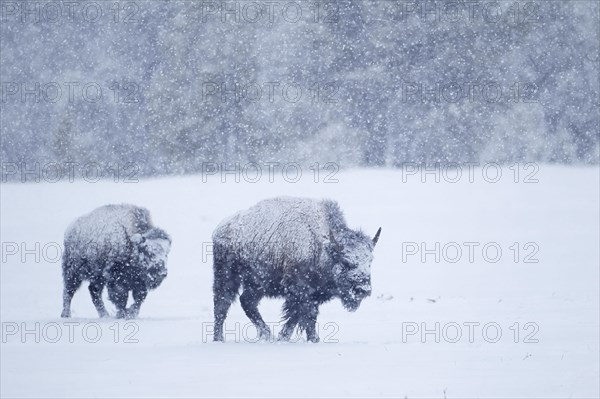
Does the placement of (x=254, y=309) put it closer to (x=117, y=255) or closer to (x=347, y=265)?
(x=347, y=265)

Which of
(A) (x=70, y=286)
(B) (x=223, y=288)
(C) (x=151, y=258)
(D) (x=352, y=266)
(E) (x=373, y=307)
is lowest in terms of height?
(E) (x=373, y=307)

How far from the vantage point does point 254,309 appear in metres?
12.2

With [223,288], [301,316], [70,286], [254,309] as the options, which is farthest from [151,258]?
[301,316]

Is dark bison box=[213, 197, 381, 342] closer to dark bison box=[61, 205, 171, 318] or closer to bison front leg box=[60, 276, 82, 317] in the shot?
dark bison box=[61, 205, 171, 318]

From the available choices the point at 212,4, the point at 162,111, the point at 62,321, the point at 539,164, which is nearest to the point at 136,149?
the point at 162,111

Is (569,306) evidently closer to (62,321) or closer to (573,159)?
(62,321)

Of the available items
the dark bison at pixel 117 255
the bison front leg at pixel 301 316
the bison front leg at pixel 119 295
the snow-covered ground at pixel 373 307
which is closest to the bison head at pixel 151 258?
the dark bison at pixel 117 255

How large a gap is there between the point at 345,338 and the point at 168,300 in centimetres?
845

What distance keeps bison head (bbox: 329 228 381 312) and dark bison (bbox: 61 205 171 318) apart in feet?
15.9

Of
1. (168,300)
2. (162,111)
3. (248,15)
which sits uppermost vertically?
(248,15)

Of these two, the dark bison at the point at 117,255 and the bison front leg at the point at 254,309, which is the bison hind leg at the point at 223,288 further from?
the dark bison at the point at 117,255

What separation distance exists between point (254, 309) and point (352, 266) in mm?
1591

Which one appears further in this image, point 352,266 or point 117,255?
point 117,255

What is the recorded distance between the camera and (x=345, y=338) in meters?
12.6
